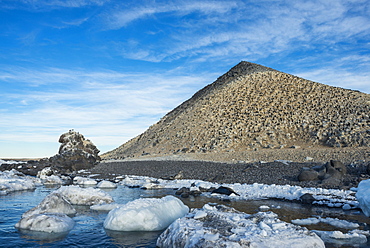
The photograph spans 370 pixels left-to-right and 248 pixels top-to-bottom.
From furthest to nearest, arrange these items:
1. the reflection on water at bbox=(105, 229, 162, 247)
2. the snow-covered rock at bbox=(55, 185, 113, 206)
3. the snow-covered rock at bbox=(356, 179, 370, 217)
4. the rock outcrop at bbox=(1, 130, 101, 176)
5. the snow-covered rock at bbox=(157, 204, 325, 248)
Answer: the rock outcrop at bbox=(1, 130, 101, 176), the snow-covered rock at bbox=(55, 185, 113, 206), the snow-covered rock at bbox=(356, 179, 370, 217), the reflection on water at bbox=(105, 229, 162, 247), the snow-covered rock at bbox=(157, 204, 325, 248)

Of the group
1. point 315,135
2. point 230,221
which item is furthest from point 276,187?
point 315,135

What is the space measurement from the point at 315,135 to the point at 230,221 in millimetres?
35491

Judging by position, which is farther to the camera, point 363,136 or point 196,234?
point 363,136

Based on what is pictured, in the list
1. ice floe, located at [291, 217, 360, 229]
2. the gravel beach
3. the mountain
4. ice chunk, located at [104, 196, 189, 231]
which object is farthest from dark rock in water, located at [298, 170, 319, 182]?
the mountain

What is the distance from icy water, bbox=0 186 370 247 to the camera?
8.22m

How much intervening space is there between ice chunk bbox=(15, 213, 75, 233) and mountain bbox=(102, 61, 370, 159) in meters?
32.7

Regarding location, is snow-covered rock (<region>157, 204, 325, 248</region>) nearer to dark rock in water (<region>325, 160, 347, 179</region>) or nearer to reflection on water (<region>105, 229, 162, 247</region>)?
reflection on water (<region>105, 229, 162, 247</region>)

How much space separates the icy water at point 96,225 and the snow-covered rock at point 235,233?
1.13m

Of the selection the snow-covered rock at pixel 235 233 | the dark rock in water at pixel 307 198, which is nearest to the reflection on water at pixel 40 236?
the snow-covered rock at pixel 235 233

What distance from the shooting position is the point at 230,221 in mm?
7828

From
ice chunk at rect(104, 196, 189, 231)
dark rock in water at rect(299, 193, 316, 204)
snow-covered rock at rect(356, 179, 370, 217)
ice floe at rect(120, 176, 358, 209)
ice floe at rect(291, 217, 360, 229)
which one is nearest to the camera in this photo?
ice chunk at rect(104, 196, 189, 231)

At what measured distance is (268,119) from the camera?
47.7 metres

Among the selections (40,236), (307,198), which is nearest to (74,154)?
(40,236)

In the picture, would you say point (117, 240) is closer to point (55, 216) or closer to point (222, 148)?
point (55, 216)
